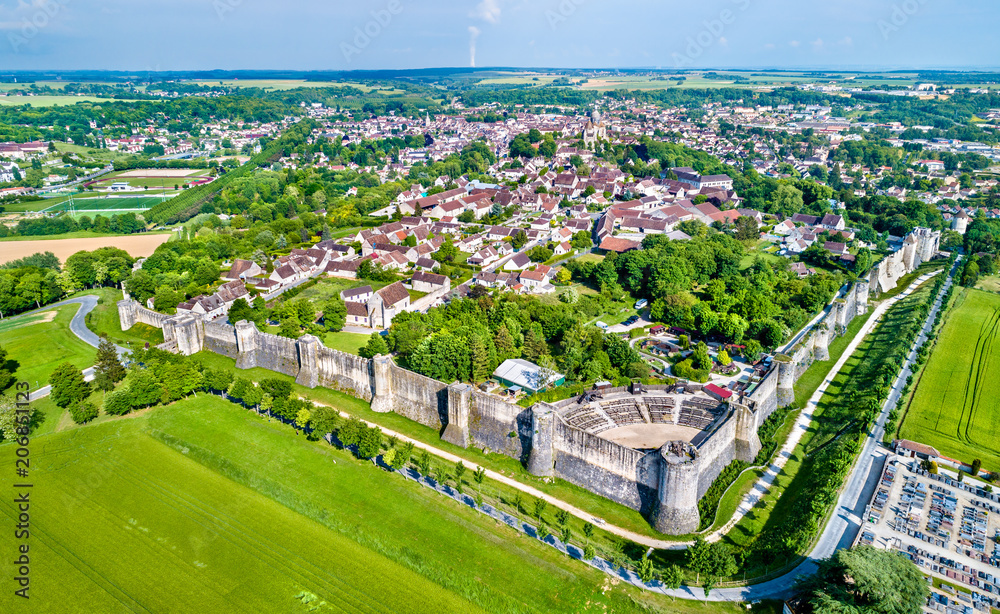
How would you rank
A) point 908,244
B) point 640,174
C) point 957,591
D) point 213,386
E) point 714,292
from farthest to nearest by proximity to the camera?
1. point 640,174
2. point 908,244
3. point 714,292
4. point 213,386
5. point 957,591

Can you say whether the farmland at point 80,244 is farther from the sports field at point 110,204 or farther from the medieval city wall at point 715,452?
the medieval city wall at point 715,452

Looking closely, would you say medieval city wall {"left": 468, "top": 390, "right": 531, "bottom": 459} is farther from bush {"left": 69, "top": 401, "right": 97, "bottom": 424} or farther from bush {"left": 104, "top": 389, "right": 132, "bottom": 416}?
bush {"left": 69, "top": 401, "right": 97, "bottom": 424}

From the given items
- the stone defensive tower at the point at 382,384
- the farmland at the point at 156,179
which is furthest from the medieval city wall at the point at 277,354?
the farmland at the point at 156,179

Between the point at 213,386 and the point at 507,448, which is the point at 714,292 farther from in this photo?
the point at 213,386

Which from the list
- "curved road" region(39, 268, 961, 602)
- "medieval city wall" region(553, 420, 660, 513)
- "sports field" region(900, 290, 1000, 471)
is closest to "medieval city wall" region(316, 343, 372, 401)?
"curved road" region(39, 268, 961, 602)

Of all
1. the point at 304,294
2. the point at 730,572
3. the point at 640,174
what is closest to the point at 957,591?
the point at 730,572

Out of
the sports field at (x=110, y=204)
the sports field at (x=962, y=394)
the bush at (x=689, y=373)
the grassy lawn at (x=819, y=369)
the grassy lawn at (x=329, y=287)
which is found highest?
the sports field at (x=110, y=204)
